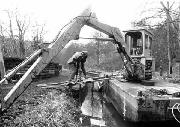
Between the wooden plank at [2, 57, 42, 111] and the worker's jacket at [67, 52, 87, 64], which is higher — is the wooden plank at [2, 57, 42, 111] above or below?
below

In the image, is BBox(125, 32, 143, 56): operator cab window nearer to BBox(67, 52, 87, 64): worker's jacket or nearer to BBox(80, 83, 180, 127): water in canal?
BBox(67, 52, 87, 64): worker's jacket

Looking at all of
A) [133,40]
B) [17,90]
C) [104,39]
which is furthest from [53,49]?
[133,40]

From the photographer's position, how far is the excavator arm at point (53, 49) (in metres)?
5.11

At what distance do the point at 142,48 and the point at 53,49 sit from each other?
489 centimetres

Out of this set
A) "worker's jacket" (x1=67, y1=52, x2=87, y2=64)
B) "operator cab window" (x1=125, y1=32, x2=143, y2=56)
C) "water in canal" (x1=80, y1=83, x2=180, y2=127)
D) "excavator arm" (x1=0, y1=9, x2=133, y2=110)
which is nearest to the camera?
"excavator arm" (x1=0, y1=9, x2=133, y2=110)

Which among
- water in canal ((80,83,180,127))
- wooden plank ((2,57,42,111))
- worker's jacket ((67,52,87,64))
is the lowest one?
water in canal ((80,83,180,127))

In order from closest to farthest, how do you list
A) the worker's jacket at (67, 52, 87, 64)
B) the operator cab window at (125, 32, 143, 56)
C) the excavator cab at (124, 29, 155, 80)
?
the excavator cab at (124, 29, 155, 80), the operator cab window at (125, 32, 143, 56), the worker's jacket at (67, 52, 87, 64)

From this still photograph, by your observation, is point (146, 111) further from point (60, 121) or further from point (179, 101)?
point (60, 121)

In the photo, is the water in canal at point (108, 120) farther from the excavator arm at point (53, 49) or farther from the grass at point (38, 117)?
the excavator arm at point (53, 49)

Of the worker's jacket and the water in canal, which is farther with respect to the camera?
the worker's jacket

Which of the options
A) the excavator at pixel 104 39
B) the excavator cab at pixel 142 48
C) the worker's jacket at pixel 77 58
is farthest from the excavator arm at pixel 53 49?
the worker's jacket at pixel 77 58

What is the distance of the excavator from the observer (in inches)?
208

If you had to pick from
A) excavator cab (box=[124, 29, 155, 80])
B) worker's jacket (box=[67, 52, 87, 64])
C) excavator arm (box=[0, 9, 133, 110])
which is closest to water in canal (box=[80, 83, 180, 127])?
excavator cab (box=[124, 29, 155, 80])

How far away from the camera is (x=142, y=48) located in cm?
955
